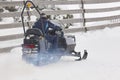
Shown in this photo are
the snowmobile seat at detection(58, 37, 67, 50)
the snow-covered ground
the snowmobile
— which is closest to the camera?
the snow-covered ground

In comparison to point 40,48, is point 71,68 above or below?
below

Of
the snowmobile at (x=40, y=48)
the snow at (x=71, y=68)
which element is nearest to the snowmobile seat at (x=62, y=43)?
the snowmobile at (x=40, y=48)

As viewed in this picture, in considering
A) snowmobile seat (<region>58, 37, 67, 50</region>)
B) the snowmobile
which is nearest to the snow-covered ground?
the snowmobile

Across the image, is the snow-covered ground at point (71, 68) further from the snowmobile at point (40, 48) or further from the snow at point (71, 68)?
the snowmobile at point (40, 48)

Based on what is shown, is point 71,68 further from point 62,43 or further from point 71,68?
point 62,43

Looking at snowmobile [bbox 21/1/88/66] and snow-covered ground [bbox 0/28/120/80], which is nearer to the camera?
snow-covered ground [bbox 0/28/120/80]

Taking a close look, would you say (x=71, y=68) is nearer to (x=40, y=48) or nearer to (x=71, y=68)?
(x=71, y=68)

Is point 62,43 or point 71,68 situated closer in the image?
point 71,68

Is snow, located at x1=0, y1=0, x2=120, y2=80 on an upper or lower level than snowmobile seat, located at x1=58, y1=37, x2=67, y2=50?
lower

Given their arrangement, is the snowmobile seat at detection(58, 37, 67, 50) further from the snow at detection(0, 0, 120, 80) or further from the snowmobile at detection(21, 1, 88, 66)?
the snow at detection(0, 0, 120, 80)

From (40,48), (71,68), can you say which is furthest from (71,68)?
(40,48)

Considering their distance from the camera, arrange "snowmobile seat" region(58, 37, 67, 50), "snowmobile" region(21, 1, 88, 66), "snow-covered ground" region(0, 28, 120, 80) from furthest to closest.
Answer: "snowmobile seat" region(58, 37, 67, 50) → "snowmobile" region(21, 1, 88, 66) → "snow-covered ground" region(0, 28, 120, 80)

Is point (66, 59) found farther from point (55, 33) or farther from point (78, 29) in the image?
point (78, 29)

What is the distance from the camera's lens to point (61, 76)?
6402mm
